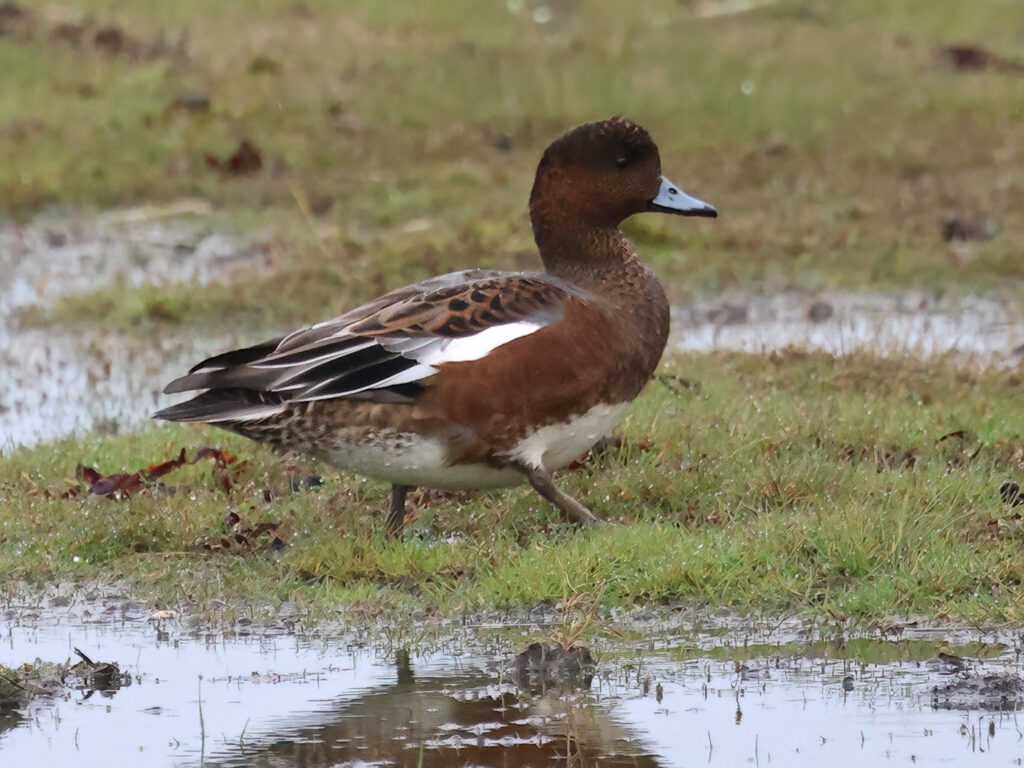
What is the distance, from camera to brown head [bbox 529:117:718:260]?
6.62 meters

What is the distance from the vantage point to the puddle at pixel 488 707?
4.37 m

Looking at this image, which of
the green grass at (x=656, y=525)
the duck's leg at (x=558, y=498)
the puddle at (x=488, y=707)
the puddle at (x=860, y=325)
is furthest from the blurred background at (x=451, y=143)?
the puddle at (x=488, y=707)

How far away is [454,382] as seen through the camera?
5.89 metres

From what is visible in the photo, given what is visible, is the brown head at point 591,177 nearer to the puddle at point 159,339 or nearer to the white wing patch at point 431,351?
the white wing patch at point 431,351

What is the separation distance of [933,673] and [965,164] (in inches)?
362

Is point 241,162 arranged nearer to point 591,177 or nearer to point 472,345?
point 591,177

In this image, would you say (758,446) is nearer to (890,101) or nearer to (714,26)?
(890,101)

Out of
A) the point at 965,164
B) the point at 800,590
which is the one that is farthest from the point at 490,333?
the point at 965,164

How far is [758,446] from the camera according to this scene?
23.0 feet

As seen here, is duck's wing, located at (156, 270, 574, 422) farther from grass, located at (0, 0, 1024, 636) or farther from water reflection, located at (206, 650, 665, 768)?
water reflection, located at (206, 650, 665, 768)

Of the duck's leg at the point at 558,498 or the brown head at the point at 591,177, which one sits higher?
the brown head at the point at 591,177

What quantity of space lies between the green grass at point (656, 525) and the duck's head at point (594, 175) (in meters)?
0.95

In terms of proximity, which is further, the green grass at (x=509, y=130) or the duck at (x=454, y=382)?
the green grass at (x=509, y=130)

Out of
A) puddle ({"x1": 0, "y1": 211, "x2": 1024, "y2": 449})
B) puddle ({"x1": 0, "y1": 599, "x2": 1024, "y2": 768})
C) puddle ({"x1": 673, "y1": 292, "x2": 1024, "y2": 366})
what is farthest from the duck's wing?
puddle ({"x1": 673, "y1": 292, "x2": 1024, "y2": 366})
